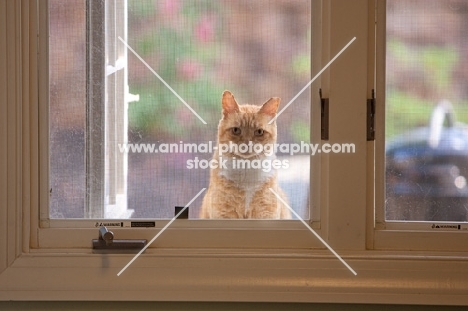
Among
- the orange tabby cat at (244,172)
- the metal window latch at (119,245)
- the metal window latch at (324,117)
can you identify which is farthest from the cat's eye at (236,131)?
the metal window latch at (119,245)

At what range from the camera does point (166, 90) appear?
1.15 meters

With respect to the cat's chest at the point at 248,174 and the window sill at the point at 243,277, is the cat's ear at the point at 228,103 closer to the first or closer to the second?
the cat's chest at the point at 248,174

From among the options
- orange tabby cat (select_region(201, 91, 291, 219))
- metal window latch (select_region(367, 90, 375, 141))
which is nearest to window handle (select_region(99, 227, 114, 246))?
orange tabby cat (select_region(201, 91, 291, 219))

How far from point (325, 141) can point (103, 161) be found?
0.43 m

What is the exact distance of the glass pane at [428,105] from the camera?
113 cm

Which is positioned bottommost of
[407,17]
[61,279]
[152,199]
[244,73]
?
[61,279]

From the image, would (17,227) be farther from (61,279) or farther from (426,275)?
(426,275)

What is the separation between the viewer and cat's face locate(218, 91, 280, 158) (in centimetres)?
115

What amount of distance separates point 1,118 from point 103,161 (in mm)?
202

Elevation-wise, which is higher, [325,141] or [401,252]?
[325,141]

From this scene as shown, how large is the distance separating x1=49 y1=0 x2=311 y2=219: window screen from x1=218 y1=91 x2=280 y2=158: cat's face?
1 cm

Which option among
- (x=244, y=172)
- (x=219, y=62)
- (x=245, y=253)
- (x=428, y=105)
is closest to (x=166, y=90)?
(x=219, y=62)

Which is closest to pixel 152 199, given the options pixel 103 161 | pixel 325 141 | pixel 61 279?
pixel 103 161

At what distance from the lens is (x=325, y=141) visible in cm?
112
